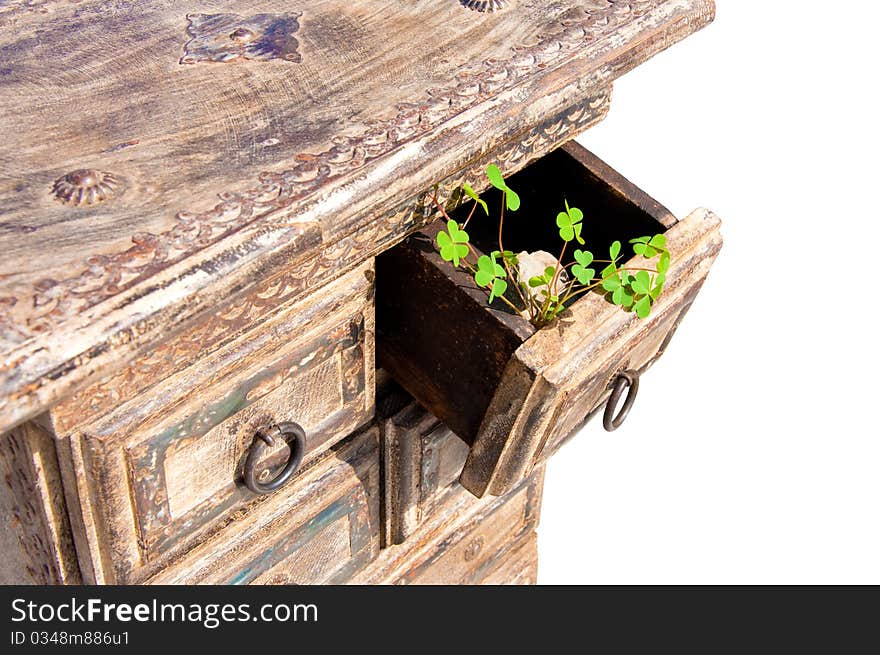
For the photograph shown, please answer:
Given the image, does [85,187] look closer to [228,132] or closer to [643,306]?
[228,132]

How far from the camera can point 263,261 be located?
0.89 m

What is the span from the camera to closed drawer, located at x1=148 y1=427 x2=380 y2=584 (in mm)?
1149

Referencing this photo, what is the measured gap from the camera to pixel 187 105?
3.43ft

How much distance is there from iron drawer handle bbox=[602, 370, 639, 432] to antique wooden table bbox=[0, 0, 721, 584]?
0.02 meters

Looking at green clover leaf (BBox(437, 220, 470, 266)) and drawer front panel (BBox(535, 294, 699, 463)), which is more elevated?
green clover leaf (BBox(437, 220, 470, 266))

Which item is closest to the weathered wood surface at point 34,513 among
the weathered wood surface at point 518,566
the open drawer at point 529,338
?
the open drawer at point 529,338

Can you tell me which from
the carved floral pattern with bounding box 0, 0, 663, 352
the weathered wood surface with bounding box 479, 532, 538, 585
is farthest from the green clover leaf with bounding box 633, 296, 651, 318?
the weathered wood surface with bounding box 479, 532, 538, 585

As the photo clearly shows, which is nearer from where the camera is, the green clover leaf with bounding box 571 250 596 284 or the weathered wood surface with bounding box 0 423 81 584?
the weathered wood surface with bounding box 0 423 81 584

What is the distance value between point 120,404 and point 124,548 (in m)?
0.16

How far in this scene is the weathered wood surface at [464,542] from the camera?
1.43 meters

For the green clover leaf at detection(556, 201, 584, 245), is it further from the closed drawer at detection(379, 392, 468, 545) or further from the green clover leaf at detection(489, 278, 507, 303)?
the closed drawer at detection(379, 392, 468, 545)

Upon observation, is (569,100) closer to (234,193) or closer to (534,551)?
(234,193)

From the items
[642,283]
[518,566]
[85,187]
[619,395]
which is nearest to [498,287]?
[642,283]

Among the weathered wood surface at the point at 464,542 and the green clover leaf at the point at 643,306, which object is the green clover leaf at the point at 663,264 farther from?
the weathered wood surface at the point at 464,542
